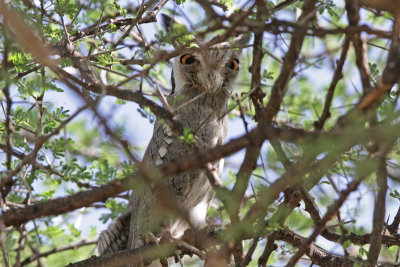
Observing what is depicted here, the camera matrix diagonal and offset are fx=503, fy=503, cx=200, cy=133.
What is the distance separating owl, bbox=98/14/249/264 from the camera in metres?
2.84

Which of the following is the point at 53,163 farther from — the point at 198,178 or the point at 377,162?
the point at 377,162

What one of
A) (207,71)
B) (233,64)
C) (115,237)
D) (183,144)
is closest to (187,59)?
(207,71)

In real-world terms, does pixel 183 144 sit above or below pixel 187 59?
below

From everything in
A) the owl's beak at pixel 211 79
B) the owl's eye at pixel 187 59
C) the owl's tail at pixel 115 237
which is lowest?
the owl's tail at pixel 115 237

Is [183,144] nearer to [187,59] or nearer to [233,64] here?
[187,59]

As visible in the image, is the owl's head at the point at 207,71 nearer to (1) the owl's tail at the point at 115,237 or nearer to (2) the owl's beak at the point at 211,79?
(2) the owl's beak at the point at 211,79

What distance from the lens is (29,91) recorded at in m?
2.52

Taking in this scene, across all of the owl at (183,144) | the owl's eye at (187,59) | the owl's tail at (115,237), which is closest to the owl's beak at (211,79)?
the owl at (183,144)

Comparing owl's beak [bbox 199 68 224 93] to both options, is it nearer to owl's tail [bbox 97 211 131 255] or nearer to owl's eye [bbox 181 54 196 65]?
owl's eye [bbox 181 54 196 65]

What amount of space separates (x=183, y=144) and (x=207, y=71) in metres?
0.52

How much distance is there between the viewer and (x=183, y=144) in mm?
2770

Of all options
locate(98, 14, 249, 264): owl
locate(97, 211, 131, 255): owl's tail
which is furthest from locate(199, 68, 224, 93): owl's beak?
locate(97, 211, 131, 255): owl's tail

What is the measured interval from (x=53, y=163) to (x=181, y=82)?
0.93 meters

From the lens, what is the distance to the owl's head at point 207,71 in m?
3.03
